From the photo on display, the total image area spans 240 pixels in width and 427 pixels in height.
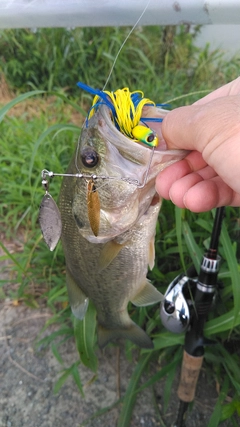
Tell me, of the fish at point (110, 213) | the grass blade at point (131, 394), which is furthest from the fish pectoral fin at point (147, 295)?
the grass blade at point (131, 394)

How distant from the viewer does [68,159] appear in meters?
2.79

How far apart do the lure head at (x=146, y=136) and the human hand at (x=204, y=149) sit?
4 cm

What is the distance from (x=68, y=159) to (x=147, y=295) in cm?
159

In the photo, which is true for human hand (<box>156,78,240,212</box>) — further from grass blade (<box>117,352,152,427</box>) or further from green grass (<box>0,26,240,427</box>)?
grass blade (<box>117,352,152,427</box>)

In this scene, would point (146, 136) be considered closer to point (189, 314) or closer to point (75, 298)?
point (75, 298)

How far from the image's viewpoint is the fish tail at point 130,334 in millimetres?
1612

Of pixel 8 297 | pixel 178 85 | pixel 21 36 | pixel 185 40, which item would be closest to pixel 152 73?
pixel 178 85

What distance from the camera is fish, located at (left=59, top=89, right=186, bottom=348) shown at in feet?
3.30

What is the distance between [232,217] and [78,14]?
144cm

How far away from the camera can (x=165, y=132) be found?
0.97m

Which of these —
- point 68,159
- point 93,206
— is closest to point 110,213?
point 93,206

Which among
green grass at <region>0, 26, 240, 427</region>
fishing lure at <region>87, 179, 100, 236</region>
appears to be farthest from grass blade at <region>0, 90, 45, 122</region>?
fishing lure at <region>87, 179, 100, 236</region>

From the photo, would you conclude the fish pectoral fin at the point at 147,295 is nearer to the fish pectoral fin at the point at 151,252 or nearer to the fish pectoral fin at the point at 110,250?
the fish pectoral fin at the point at 151,252

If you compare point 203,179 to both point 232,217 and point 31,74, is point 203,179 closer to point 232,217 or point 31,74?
point 232,217
